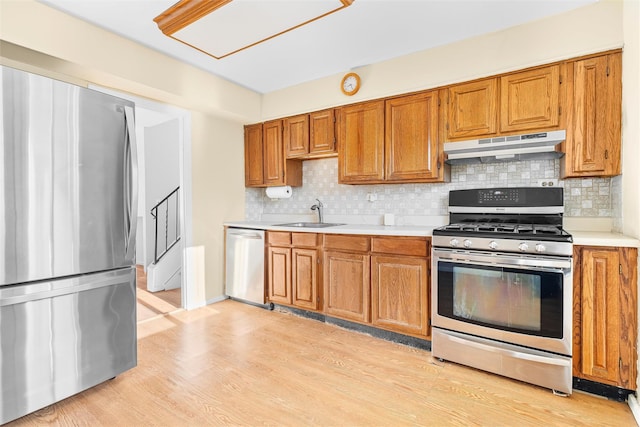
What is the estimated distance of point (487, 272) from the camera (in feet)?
7.43

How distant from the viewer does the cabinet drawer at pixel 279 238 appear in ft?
11.2

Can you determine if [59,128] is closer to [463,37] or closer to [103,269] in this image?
[103,269]

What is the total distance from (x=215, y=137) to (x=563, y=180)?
356 centimetres

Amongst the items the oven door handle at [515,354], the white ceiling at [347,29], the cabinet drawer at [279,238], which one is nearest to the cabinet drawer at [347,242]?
the cabinet drawer at [279,238]

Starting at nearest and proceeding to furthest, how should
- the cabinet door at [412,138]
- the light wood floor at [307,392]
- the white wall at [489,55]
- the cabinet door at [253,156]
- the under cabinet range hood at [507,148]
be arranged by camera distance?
the light wood floor at [307,392]
the white wall at [489,55]
the under cabinet range hood at [507,148]
the cabinet door at [412,138]
the cabinet door at [253,156]

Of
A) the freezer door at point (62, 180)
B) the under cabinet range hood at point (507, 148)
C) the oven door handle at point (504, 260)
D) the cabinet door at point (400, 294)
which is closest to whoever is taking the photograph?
the freezer door at point (62, 180)

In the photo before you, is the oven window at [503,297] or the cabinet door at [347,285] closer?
the oven window at [503,297]

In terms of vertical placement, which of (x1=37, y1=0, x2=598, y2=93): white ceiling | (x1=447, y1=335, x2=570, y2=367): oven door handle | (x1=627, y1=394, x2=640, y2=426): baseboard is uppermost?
(x1=37, y1=0, x2=598, y2=93): white ceiling

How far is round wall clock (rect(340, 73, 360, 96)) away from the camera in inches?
129

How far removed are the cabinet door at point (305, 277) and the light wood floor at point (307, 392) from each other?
0.49 meters

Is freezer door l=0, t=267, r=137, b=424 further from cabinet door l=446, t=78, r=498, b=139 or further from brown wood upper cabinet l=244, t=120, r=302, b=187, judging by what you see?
cabinet door l=446, t=78, r=498, b=139

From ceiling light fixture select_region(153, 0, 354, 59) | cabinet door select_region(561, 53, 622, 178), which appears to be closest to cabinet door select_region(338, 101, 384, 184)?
ceiling light fixture select_region(153, 0, 354, 59)

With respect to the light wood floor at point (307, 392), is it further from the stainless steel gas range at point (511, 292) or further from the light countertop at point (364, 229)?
the light countertop at point (364, 229)

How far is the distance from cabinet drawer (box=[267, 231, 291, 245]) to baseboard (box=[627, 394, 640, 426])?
2728 mm
